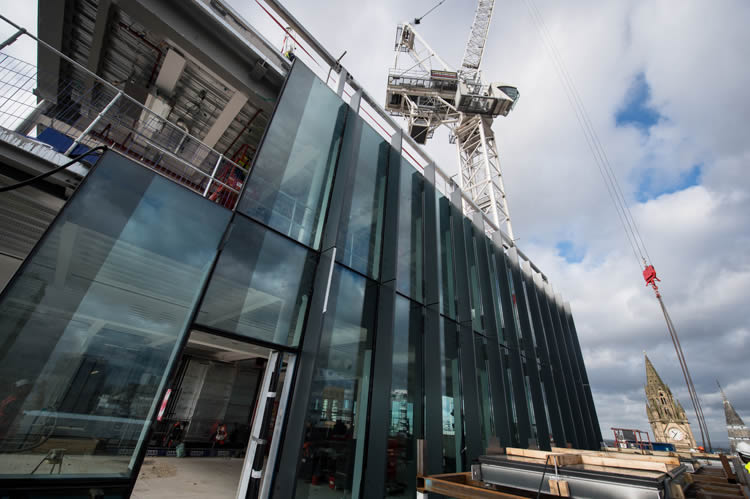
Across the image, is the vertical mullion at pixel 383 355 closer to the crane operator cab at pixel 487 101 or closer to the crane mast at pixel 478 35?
the crane operator cab at pixel 487 101

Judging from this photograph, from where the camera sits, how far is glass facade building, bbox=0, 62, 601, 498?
2.83 m

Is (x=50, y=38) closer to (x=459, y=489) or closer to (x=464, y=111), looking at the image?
(x=459, y=489)

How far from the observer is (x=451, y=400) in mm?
6906

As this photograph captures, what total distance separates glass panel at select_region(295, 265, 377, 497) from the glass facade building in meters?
0.03

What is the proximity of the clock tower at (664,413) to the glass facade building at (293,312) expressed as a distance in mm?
101572

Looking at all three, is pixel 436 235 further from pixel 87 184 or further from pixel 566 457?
pixel 87 184

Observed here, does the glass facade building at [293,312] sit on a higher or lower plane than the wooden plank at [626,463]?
higher

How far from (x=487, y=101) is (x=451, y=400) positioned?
1969cm

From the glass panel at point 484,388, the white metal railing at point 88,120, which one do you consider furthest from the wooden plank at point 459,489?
the white metal railing at point 88,120

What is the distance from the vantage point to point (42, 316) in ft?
9.27

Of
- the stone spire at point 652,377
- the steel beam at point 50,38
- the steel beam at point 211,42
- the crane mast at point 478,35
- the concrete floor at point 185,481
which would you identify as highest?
the crane mast at point 478,35

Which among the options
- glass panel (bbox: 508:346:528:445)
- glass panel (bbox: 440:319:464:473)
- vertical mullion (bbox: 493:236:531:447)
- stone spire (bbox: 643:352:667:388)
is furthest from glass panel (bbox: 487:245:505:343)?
→ stone spire (bbox: 643:352:667:388)

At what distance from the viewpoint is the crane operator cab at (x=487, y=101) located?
1991 cm

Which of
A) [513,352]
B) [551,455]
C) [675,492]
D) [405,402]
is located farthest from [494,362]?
[675,492]
